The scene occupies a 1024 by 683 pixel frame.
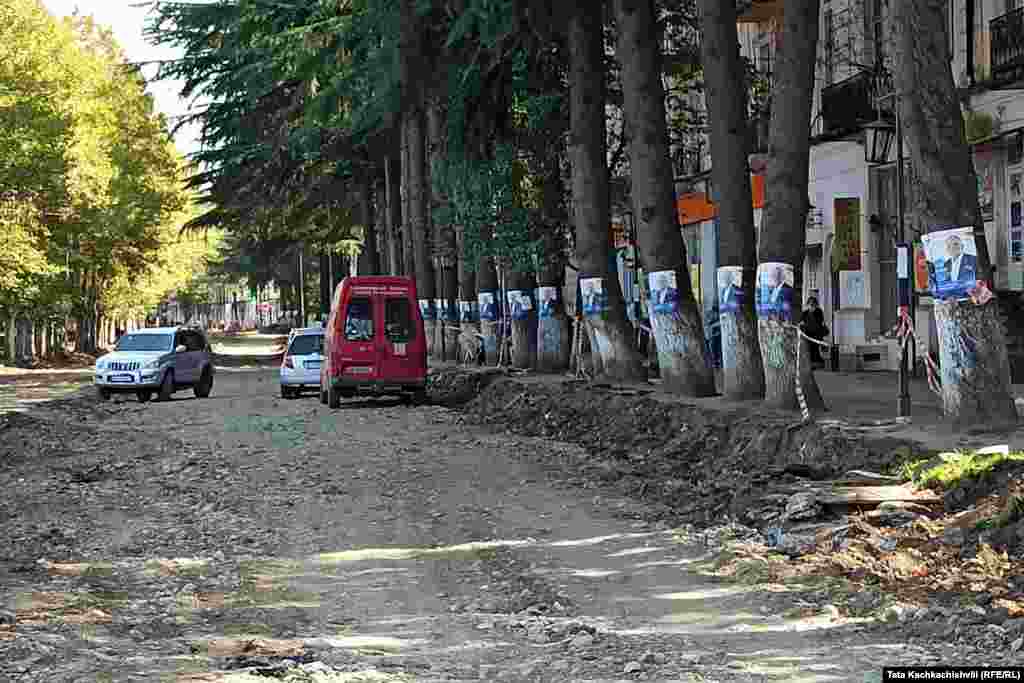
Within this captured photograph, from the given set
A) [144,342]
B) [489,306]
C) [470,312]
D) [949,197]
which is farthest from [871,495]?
[470,312]

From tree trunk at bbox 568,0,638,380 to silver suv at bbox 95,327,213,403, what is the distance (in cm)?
1323

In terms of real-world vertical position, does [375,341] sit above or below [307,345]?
above

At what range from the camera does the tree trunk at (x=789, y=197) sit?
1858cm

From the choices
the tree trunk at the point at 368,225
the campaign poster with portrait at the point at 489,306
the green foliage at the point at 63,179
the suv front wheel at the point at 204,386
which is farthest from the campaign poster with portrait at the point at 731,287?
the tree trunk at the point at 368,225

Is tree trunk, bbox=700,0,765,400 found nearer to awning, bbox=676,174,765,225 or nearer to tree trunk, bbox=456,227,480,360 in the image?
tree trunk, bbox=456,227,480,360

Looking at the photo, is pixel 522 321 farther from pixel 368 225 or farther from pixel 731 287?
pixel 368 225

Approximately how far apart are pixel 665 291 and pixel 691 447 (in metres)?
5.12

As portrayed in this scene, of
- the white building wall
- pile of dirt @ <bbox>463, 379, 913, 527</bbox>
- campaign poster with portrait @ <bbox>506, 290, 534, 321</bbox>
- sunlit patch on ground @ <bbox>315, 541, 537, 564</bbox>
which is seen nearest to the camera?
sunlit patch on ground @ <bbox>315, 541, 537, 564</bbox>

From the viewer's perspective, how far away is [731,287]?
2094 cm

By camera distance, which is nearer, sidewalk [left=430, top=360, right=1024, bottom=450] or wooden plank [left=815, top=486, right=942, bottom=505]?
wooden plank [left=815, top=486, right=942, bottom=505]

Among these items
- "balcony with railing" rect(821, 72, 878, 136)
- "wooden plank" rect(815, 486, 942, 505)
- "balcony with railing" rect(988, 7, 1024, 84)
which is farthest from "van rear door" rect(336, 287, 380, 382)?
"wooden plank" rect(815, 486, 942, 505)

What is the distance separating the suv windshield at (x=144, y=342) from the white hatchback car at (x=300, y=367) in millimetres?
2916

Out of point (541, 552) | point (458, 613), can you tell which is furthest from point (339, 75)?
point (458, 613)

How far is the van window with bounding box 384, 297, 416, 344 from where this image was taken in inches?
1232
